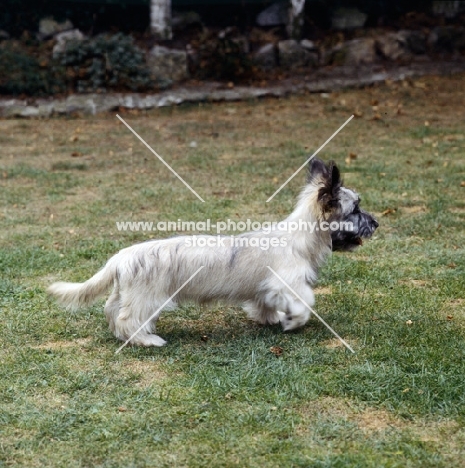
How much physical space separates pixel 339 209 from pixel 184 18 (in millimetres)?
12466

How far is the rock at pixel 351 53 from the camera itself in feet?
57.7

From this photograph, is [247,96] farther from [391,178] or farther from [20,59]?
[391,178]

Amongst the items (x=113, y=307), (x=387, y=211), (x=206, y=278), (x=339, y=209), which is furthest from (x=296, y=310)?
(x=387, y=211)

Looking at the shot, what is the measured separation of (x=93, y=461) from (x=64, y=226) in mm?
4987

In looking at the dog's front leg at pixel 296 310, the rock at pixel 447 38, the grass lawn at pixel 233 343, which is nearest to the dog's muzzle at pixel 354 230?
the dog's front leg at pixel 296 310

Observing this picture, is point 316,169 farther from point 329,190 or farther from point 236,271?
point 236,271

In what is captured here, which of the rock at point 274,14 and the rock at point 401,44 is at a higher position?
the rock at point 274,14

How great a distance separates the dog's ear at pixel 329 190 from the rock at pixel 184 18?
486 inches

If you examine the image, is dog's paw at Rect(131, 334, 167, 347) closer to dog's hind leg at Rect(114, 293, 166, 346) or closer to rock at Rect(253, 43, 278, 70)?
dog's hind leg at Rect(114, 293, 166, 346)

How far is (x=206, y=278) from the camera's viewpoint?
596 centimetres

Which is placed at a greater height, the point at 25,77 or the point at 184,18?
the point at 184,18

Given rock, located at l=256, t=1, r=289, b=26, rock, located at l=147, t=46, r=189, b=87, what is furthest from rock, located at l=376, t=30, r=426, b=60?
rock, located at l=147, t=46, r=189, b=87

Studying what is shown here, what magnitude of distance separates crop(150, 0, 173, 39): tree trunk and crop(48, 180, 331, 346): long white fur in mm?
11543

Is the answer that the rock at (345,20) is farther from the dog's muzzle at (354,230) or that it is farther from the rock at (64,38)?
the dog's muzzle at (354,230)
